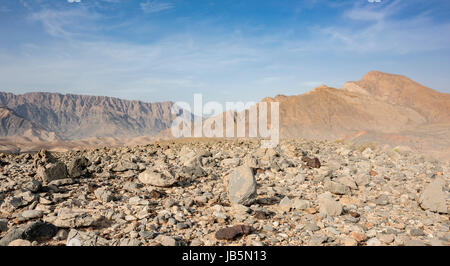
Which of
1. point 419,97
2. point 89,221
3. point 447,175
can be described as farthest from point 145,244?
point 419,97

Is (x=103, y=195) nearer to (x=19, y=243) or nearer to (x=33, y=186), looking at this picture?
(x=33, y=186)

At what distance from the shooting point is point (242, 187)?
6309 millimetres

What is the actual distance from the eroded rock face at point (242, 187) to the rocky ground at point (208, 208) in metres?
0.02

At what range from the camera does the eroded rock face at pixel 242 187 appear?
246 inches

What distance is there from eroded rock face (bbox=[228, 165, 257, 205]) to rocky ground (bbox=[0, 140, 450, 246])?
22mm

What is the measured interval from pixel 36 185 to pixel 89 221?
226 centimetres

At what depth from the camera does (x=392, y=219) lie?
6.05m

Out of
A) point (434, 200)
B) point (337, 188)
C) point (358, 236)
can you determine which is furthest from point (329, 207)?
point (434, 200)

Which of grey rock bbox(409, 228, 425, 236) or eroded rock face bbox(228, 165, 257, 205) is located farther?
eroded rock face bbox(228, 165, 257, 205)

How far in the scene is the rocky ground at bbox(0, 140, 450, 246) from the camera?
15.5 ft

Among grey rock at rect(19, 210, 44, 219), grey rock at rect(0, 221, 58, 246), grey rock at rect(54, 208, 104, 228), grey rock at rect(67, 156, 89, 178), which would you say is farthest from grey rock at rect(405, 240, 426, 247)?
grey rock at rect(67, 156, 89, 178)

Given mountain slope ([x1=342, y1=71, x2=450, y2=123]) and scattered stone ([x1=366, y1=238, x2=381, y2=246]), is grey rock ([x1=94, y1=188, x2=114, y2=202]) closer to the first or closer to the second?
scattered stone ([x1=366, y1=238, x2=381, y2=246])
